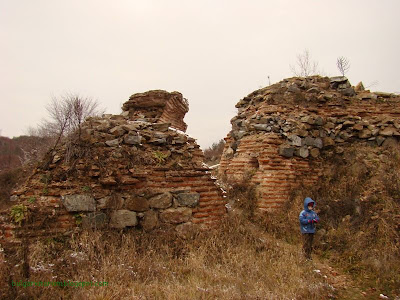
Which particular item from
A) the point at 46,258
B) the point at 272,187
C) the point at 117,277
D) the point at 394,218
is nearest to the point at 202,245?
the point at 117,277

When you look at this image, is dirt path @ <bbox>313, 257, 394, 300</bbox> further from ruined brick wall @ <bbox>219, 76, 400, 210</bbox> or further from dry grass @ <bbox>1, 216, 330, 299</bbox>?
ruined brick wall @ <bbox>219, 76, 400, 210</bbox>

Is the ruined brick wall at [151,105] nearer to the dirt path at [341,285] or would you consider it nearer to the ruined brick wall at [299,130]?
the ruined brick wall at [299,130]

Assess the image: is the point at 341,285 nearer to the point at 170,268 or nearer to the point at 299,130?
the point at 170,268

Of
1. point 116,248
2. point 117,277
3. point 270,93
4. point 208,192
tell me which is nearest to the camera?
point 117,277

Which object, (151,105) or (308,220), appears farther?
(151,105)

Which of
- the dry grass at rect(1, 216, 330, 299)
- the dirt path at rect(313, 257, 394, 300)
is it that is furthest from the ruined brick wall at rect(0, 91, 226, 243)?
the dirt path at rect(313, 257, 394, 300)

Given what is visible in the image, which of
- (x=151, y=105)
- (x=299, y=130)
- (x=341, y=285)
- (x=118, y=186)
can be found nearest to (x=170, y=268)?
(x=118, y=186)

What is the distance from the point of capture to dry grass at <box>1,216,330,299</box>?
279cm

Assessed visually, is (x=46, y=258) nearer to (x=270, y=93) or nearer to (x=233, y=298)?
(x=233, y=298)

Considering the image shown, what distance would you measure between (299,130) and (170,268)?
491cm

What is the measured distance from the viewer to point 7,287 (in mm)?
2541

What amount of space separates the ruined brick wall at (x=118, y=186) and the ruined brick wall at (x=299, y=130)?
228cm

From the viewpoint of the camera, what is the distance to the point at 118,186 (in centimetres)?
400

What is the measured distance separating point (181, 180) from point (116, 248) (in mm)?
1448
